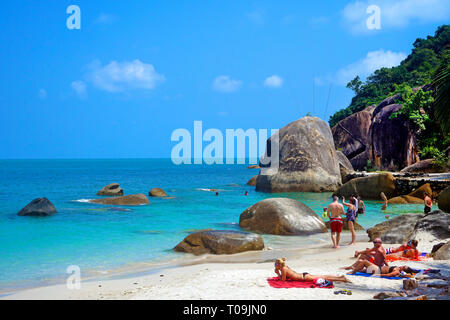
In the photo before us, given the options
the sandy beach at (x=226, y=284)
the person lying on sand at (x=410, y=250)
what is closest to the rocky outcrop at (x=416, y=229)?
the sandy beach at (x=226, y=284)

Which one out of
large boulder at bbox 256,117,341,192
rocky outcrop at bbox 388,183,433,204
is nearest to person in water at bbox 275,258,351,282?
rocky outcrop at bbox 388,183,433,204

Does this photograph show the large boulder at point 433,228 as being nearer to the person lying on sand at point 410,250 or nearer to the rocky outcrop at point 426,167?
the person lying on sand at point 410,250

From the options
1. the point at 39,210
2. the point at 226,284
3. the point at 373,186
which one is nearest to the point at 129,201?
the point at 39,210

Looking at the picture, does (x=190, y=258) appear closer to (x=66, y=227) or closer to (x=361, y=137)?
(x=66, y=227)

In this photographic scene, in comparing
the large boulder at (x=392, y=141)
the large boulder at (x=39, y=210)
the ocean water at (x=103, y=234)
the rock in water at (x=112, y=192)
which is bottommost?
the ocean water at (x=103, y=234)

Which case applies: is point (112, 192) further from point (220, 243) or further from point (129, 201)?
point (220, 243)

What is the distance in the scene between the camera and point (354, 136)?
39219mm

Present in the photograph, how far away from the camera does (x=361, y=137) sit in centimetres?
3875

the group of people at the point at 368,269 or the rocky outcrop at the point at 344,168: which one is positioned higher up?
the rocky outcrop at the point at 344,168

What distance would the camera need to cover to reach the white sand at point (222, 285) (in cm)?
669

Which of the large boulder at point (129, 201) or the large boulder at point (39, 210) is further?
the large boulder at point (129, 201)

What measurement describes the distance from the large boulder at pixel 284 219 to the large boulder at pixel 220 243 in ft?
7.41

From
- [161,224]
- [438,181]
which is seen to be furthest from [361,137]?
[161,224]
